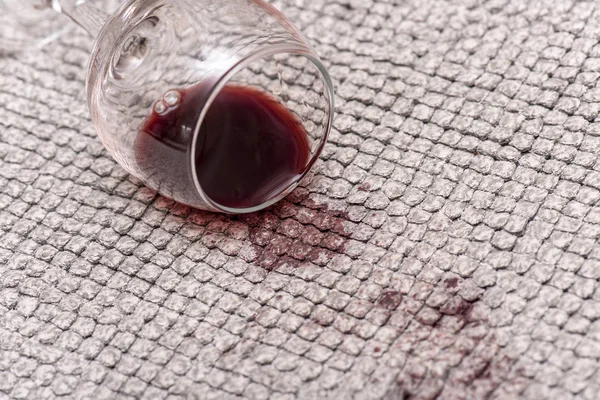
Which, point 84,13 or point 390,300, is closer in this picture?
point 390,300

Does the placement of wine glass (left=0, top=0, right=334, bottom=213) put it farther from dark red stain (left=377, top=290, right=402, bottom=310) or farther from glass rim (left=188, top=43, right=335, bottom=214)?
dark red stain (left=377, top=290, right=402, bottom=310)

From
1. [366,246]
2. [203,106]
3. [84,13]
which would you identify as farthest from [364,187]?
[84,13]

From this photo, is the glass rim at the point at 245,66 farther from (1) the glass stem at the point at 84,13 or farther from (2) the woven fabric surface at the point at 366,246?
(1) the glass stem at the point at 84,13

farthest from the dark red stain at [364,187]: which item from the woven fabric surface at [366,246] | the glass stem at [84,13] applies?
the glass stem at [84,13]

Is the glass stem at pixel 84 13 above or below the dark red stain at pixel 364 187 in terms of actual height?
above

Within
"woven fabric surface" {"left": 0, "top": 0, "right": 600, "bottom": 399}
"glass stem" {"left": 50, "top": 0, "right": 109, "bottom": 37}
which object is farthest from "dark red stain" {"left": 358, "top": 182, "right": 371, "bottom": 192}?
"glass stem" {"left": 50, "top": 0, "right": 109, "bottom": 37}

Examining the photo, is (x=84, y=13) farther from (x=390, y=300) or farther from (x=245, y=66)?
(x=390, y=300)

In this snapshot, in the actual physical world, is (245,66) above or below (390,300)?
above
